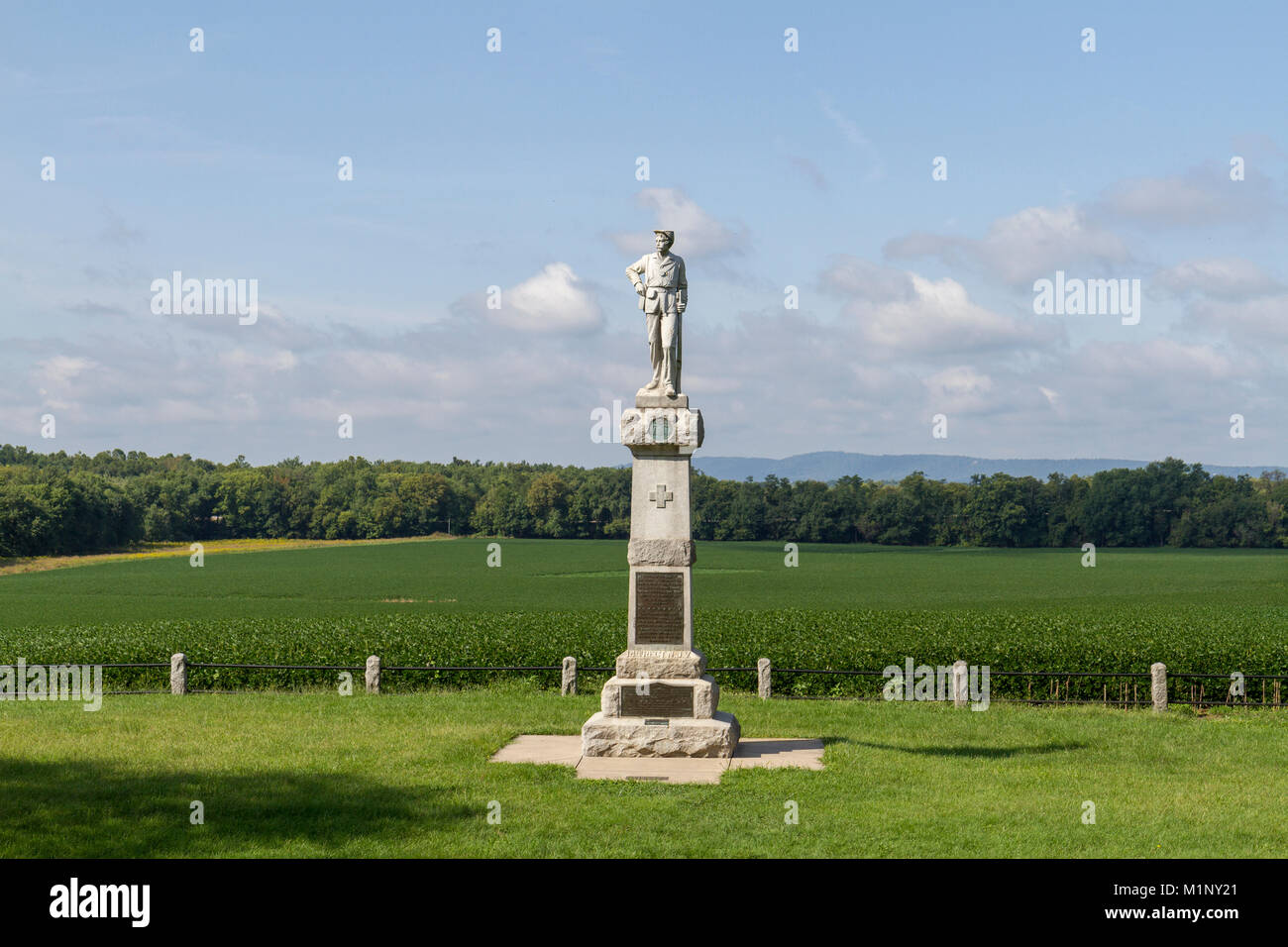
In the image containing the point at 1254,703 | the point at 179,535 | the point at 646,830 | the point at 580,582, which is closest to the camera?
the point at 646,830

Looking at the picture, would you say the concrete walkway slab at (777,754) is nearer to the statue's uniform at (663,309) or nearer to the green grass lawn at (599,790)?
the green grass lawn at (599,790)

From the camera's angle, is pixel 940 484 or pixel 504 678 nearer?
pixel 504 678

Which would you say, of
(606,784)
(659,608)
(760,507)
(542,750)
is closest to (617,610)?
(542,750)

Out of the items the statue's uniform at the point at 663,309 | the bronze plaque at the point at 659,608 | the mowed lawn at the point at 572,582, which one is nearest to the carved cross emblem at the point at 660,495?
the bronze plaque at the point at 659,608

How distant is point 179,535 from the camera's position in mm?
107688

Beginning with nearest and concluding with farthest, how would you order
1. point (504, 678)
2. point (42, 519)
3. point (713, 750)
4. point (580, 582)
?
1. point (713, 750)
2. point (504, 678)
3. point (580, 582)
4. point (42, 519)

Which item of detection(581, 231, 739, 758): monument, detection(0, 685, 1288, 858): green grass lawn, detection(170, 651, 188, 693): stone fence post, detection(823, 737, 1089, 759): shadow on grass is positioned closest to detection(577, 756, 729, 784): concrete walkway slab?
detection(581, 231, 739, 758): monument

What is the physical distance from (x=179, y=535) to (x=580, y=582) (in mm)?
58548

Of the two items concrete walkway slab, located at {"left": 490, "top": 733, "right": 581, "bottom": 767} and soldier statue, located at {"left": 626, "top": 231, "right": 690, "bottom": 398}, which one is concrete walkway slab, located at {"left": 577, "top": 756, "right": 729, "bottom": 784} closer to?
concrete walkway slab, located at {"left": 490, "top": 733, "right": 581, "bottom": 767}

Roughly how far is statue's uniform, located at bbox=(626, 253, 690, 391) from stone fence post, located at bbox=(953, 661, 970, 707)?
9.28 metres

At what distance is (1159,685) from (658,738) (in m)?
11.4

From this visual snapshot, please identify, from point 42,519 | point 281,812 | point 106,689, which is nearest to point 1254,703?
point 281,812

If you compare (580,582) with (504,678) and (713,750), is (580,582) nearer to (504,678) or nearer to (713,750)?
(504,678)

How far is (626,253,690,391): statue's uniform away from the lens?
15.6 m
